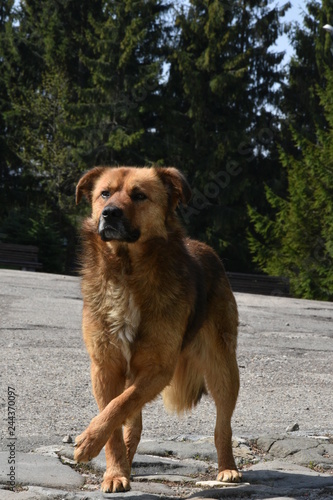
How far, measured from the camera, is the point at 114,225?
4.54m

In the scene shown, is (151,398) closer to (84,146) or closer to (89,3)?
(84,146)

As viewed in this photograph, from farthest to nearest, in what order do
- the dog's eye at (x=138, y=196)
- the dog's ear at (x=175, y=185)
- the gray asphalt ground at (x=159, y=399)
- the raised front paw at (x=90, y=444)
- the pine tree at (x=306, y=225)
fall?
the pine tree at (x=306, y=225) → the gray asphalt ground at (x=159, y=399) → the dog's ear at (x=175, y=185) → the dog's eye at (x=138, y=196) → the raised front paw at (x=90, y=444)

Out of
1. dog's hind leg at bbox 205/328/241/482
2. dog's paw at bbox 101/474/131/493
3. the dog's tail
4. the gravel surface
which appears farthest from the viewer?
the gravel surface

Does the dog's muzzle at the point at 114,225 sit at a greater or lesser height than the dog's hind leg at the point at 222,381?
greater

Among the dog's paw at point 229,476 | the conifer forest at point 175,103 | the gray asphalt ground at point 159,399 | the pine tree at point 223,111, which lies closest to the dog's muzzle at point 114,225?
the dog's paw at point 229,476

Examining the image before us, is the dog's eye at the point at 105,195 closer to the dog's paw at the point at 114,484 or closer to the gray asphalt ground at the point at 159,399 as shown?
the dog's paw at the point at 114,484

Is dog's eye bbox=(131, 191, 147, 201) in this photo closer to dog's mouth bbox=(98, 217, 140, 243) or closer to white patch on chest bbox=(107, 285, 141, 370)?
dog's mouth bbox=(98, 217, 140, 243)

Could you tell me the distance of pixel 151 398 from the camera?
14.4ft

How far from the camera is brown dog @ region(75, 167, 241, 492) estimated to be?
4.43 meters

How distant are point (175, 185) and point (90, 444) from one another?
1772 millimetres

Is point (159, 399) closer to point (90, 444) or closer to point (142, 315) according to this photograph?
point (142, 315)

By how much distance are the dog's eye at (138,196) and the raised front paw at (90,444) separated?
4.57 feet

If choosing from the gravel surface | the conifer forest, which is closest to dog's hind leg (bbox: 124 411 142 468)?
the gravel surface

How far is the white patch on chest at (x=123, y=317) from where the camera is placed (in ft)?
14.6
